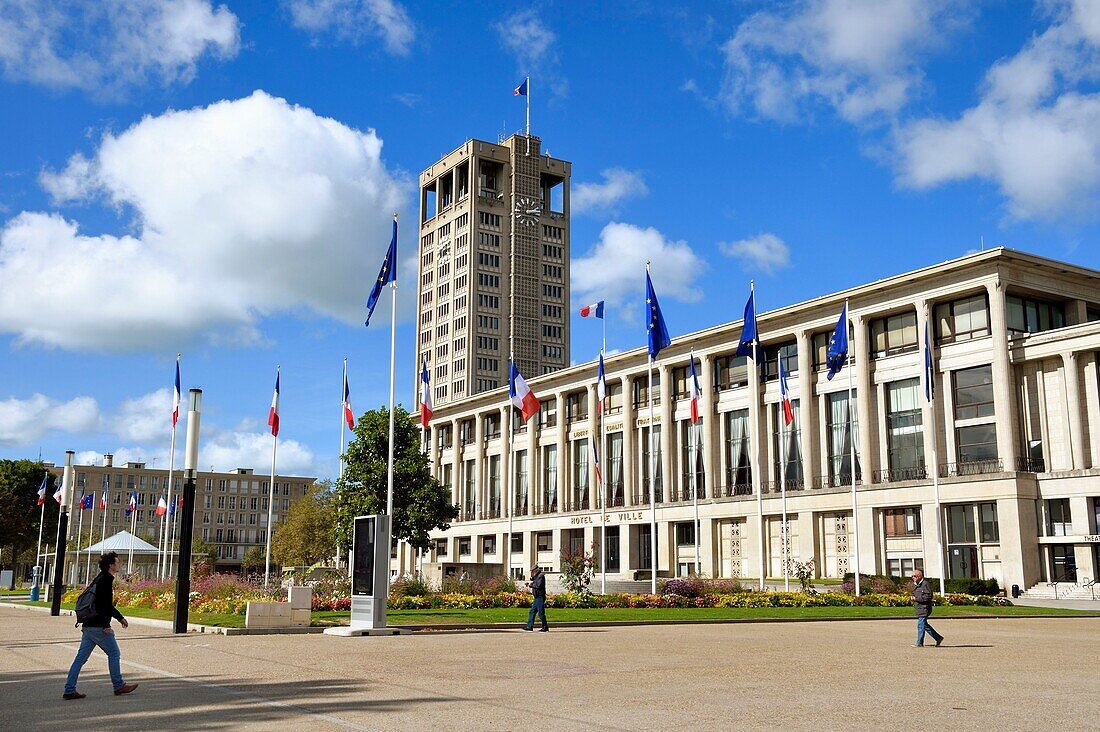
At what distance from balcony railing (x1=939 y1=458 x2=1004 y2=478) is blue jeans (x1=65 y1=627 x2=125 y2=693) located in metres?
50.2

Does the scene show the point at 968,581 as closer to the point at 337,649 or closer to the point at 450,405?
the point at 337,649

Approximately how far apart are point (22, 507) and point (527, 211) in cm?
7163

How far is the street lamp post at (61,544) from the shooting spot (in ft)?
128

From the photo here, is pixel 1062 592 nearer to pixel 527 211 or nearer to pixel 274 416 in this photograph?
pixel 274 416

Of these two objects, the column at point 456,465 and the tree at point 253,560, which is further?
the tree at point 253,560

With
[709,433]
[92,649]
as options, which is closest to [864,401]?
[709,433]

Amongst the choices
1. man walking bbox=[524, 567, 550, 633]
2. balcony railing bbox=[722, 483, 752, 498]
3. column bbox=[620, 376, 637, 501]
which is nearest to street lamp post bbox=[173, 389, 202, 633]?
man walking bbox=[524, 567, 550, 633]

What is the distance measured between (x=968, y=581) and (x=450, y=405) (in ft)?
203

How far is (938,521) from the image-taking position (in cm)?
5075

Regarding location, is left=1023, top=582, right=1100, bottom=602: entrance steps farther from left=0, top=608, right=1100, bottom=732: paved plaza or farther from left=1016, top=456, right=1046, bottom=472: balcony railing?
left=0, top=608, right=1100, bottom=732: paved plaza

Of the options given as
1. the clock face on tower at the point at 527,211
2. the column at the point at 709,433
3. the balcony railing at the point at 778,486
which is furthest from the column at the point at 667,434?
the clock face on tower at the point at 527,211

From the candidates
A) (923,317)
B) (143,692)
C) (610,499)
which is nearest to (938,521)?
(923,317)

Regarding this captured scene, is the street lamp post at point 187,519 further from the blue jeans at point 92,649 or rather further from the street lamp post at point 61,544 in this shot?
the blue jeans at point 92,649

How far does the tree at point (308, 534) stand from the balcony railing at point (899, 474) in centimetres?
5554
